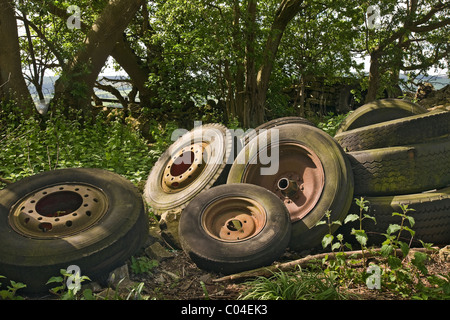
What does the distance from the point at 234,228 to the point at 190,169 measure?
1.51m

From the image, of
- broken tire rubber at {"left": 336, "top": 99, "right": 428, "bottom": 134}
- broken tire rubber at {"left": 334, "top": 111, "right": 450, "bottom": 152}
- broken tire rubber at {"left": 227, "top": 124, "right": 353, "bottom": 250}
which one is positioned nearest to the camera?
broken tire rubber at {"left": 227, "top": 124, "right": 353, "bottom": 250}

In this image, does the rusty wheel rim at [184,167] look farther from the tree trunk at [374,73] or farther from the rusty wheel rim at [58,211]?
the tree trunk at [374,73]

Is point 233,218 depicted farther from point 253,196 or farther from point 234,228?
point 253,196

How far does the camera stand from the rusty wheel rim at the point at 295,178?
17.1 feet

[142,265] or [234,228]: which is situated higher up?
Answer: [234,228]

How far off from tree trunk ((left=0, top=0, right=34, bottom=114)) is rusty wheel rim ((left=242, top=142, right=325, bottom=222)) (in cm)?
661

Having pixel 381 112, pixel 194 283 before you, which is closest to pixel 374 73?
pixel 381 112

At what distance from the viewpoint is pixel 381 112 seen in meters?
6.96

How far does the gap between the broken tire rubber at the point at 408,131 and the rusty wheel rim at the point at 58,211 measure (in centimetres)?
321

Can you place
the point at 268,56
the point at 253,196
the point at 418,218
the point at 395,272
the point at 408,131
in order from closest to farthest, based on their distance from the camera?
1. the point at 395,272
2. the point at 418,218
3. the point at 253,196
4. the point at 408,131
5. the point at 268,56

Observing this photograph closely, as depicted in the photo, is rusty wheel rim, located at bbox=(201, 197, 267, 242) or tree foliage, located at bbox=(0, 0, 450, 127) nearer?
rusty wheel rim, located at bbox=(201, 197, 267, 242)

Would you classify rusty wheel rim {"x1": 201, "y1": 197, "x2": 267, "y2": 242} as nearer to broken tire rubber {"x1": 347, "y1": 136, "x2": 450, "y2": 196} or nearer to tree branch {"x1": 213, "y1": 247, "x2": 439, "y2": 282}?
tree branch {"x1": 213, "y1": 247, "x2": 439, "y2": 282}

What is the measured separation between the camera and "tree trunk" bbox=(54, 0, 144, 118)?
34.4 feet

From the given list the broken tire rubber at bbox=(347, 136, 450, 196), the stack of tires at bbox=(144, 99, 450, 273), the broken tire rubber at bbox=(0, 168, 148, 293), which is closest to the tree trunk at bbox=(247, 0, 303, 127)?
the stack of tires at bbox=(144, 99, 450, 273)
